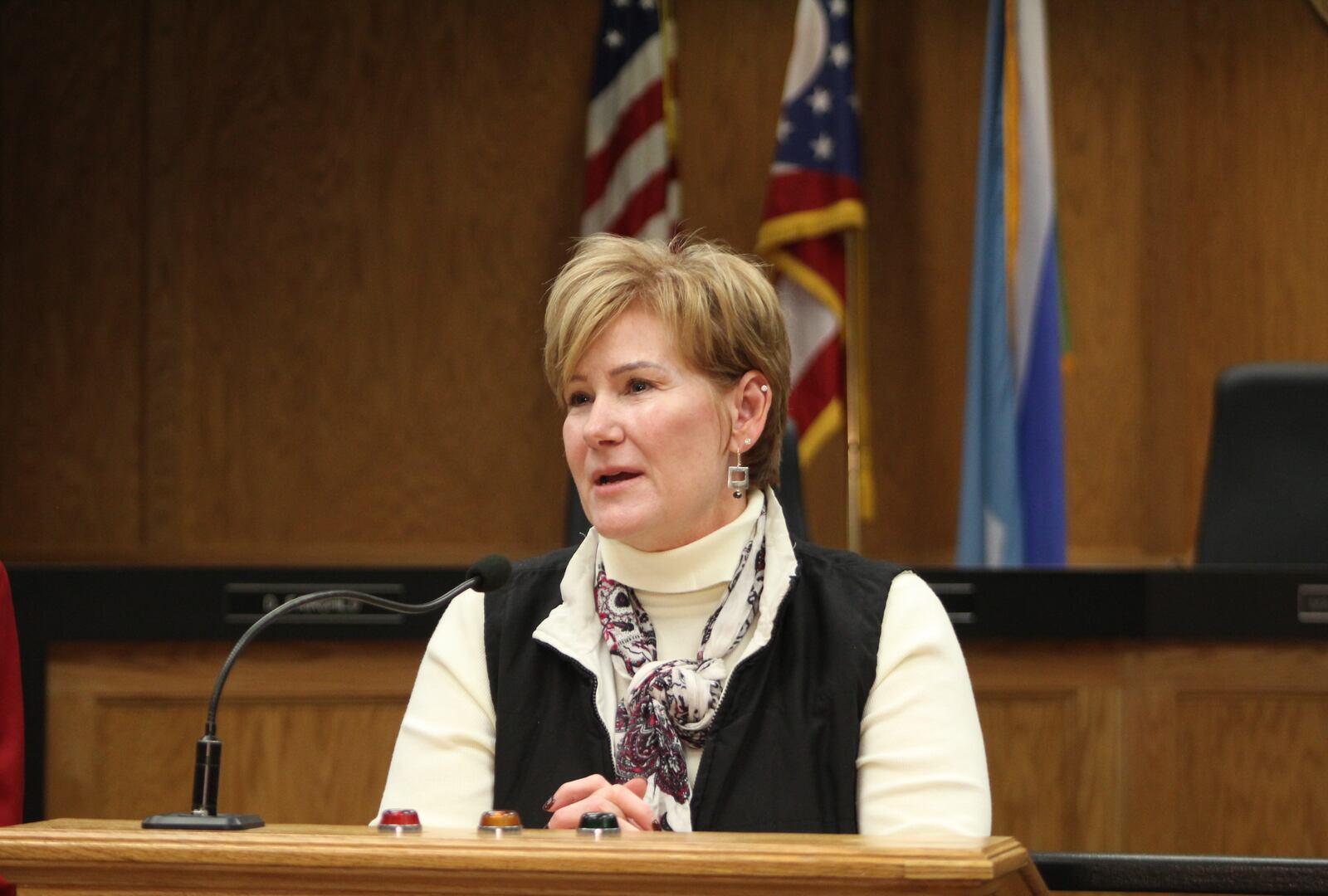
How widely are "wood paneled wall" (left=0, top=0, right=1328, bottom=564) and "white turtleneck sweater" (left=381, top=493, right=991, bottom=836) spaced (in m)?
3.42

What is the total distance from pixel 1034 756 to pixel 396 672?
1.45 metres

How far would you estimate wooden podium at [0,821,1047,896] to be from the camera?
128cm

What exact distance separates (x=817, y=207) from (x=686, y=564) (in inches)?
119

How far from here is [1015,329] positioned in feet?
15.6

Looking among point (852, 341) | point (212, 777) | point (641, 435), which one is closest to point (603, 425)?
point (641, 435)

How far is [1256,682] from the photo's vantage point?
3633 millimetres

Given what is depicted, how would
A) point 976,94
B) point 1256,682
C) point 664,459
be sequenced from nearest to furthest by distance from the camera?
point 664,459 → point 1256,682 → point 976,94

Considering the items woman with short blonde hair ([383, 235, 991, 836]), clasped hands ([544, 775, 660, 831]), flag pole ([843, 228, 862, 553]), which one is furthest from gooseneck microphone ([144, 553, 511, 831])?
flag pole ([843, 228, 862, 553])

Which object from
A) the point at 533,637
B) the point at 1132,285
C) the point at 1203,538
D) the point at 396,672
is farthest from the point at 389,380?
the point at 533,637

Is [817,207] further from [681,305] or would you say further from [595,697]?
[595,697]

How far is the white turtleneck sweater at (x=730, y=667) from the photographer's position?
199 cm

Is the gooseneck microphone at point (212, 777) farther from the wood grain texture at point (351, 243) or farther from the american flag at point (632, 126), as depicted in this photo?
the wood grain texture at point (351, 243)

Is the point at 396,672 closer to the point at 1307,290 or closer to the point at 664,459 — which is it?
the point at 664,459

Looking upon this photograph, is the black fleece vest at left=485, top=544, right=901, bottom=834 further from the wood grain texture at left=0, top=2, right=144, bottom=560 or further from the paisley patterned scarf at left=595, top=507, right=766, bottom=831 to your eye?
the wood grain texture at left=0, top=2, right=144, bottom=560
